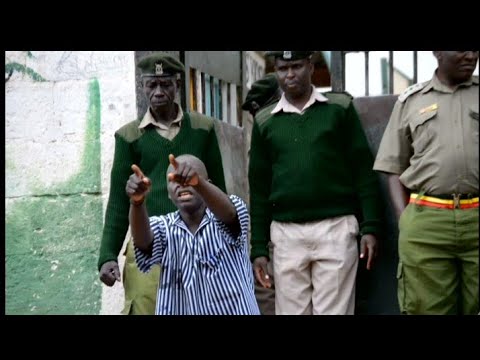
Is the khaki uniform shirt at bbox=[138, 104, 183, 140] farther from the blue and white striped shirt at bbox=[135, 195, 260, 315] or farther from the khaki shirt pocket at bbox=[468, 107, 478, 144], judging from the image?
the khaki shirt pocket at bbox=[468, 107, 478, 144]

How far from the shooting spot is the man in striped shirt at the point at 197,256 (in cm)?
505

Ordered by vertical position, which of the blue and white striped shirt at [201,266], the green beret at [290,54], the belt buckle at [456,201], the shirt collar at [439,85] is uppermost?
the green beret at [290,54]

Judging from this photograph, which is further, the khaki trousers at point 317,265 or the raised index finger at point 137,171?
the khaki trousers at point 317,265

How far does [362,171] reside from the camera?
5.91 meters

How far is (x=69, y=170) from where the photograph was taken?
7.08 meters

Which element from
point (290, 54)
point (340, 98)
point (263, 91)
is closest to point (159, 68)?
point (290, 54)

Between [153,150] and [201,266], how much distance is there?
3.33 feet

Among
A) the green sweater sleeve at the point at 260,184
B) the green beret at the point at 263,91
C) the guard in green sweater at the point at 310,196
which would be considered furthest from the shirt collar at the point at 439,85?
the green beret at the point at 263,91

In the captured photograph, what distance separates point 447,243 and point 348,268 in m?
0.71

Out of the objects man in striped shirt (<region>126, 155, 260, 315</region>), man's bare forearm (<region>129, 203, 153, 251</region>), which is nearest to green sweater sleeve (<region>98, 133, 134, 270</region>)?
man in striped shirt (<region>126, 155, 260, 315</region>)

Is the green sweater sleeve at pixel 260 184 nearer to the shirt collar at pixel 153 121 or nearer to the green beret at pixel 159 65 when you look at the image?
the shirt collar at pixel 153 121

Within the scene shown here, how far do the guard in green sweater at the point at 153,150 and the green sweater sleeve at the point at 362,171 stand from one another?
2.36ft
